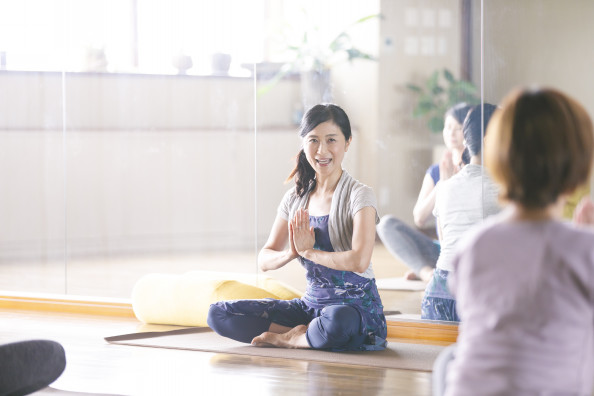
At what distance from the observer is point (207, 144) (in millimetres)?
4145

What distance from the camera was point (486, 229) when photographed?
134cm

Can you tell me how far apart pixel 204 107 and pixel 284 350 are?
4.46ft

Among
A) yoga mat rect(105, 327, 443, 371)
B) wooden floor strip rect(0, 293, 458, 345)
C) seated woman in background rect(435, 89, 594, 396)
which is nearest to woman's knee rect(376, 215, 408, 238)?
wooden floor strip rect(0, 293, 458, 345)

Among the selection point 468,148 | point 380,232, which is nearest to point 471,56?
point 468,148

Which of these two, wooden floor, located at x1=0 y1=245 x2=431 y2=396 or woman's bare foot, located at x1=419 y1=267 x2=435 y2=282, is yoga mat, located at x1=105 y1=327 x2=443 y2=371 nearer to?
wooden floor, located at x1=0 y1=245 x2=431 y2=396

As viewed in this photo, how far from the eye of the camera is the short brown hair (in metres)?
1.31

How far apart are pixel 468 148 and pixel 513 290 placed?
230 cm

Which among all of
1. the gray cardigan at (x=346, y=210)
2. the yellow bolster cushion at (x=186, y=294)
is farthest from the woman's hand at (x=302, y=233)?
the yellow bolster cushion at (x=186, y=294)

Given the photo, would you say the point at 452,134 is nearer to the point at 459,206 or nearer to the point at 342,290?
the point at 459,206

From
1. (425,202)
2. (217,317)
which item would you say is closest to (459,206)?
(425,202)

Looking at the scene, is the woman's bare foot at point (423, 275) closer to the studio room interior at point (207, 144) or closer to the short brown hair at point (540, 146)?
the studio room interior at point (207, 144)

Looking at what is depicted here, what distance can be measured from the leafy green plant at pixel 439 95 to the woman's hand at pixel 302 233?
2.43ft

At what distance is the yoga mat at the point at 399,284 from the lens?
145 inches

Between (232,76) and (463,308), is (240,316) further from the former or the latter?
(463,308)
